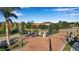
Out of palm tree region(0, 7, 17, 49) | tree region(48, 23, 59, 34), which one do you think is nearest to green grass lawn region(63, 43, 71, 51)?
tree region(48, 23, 59, 34)

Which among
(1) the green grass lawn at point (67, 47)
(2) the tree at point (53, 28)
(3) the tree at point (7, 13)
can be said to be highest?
(3) the tree at point (7, 13)

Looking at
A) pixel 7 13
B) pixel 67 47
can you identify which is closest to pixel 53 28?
pixel 67 47

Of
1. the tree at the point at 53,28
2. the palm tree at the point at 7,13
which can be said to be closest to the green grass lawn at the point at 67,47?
the tree at the point at 53,28

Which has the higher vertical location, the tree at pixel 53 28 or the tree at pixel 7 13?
the tree at pixel 7 13

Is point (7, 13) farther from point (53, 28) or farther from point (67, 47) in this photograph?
point (67, 47)

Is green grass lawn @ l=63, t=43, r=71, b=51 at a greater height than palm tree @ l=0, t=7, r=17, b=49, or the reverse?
palm tree @ l=0, t=7, r=17, b=49

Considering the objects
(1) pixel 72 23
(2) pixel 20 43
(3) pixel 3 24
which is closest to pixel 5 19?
(3) pixel 3 24

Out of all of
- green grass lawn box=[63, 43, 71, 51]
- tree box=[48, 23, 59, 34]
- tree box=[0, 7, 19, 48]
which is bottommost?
green grass lawn box=[63, 43, 71, 51]

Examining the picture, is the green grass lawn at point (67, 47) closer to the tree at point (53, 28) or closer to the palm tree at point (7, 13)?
the tree at point (53, 28)

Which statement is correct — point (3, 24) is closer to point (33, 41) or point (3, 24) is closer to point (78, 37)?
point (33, 41)

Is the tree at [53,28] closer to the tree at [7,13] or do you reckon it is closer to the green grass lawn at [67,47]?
the green grass lawn at [67,47]

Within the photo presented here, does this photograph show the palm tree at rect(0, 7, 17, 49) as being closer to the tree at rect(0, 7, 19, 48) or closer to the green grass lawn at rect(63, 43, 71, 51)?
the tree at rect(0, 7, 19, 48)

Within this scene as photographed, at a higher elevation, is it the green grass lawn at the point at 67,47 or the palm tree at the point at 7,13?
the palm tree at the point at 7,13

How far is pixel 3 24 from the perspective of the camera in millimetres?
2414
